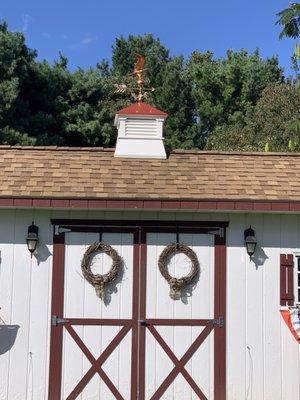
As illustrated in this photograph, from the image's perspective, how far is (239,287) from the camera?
7133 mm

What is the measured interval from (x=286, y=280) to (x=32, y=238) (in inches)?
120

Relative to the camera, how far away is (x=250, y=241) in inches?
278

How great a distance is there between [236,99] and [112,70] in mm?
11123

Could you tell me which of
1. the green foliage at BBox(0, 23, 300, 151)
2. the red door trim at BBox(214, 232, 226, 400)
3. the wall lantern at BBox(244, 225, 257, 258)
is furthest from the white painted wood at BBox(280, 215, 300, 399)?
the green foliage at BBox(0, 23, 300, 151)

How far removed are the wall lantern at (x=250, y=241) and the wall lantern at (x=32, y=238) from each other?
247 centimetres

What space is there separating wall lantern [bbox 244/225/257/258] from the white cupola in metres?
1.85

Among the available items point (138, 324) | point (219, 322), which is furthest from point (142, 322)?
point (219, 322)

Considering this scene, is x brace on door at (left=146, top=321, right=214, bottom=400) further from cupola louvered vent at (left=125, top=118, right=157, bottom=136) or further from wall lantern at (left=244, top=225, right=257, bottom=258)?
cupola louvered vent at (left=125, top=118, right=157, bottom=136)

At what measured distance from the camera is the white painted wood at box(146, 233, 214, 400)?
695cm

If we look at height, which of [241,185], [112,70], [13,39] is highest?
[112,70]

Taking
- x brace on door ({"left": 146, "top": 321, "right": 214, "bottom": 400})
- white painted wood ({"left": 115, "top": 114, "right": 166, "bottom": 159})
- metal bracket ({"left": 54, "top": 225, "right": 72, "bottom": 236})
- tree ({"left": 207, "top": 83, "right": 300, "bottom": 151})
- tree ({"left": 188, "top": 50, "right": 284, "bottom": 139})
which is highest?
tree ({"left": 188, "top": 50, "right": 284, "bottom": 139})

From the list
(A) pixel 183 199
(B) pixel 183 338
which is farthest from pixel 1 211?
(B) pixel 183 338

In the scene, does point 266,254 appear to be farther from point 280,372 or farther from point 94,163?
point 94,163

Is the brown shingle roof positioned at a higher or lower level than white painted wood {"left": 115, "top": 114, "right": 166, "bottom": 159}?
lower
